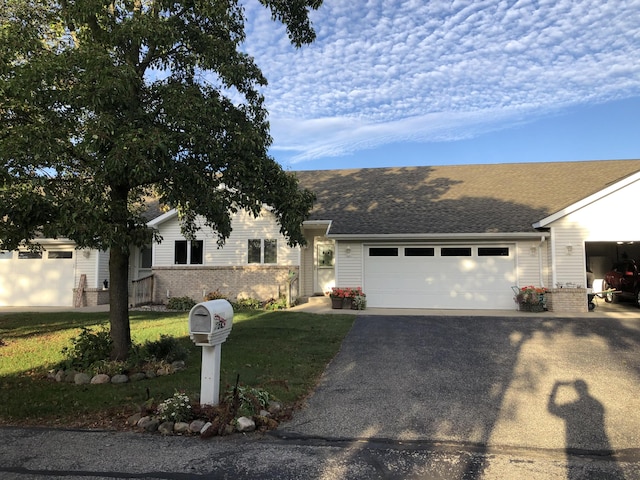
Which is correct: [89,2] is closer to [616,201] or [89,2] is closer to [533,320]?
[533,320]

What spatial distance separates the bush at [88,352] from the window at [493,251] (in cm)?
1161

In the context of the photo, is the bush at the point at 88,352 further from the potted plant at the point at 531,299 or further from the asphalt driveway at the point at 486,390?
the potted plant at the point at 531,299

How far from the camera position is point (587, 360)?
7.69m

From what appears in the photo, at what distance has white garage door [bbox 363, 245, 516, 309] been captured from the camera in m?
14.5

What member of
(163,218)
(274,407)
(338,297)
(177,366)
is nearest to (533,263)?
(338,297)

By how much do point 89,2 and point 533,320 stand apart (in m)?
11.8

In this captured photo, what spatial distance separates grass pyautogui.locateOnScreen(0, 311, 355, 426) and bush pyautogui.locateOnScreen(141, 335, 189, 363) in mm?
225

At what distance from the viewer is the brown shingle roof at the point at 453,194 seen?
15.0 meters

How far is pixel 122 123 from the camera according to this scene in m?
5.85

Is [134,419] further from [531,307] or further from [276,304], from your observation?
[531,307]

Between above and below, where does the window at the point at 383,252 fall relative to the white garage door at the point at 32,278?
above

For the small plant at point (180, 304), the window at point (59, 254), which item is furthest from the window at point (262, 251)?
the window at point (59, 254)

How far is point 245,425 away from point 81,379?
3.38 metres

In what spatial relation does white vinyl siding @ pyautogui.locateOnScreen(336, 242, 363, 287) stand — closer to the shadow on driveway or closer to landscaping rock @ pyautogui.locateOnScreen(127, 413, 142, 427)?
the shadow on driveway
